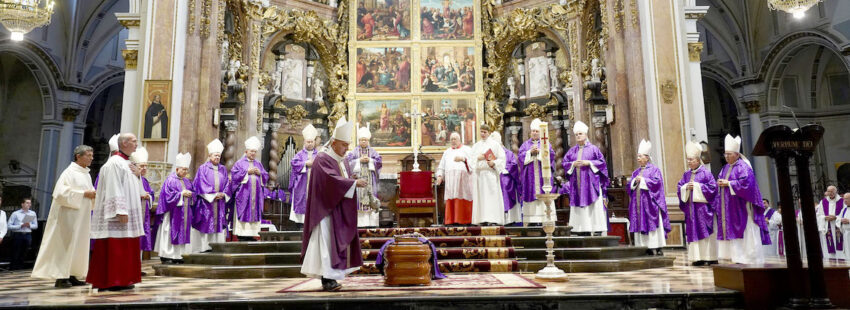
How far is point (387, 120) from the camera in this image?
15648 mm

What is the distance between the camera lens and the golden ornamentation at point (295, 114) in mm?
15797

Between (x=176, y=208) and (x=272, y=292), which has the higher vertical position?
(x=176, y=208)

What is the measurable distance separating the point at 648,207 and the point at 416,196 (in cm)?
400

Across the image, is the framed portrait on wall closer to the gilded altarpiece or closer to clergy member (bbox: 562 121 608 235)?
the gilded altarpiece

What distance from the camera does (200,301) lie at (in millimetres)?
4758

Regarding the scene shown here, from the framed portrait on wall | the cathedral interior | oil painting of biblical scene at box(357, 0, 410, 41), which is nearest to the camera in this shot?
the cathedral interior

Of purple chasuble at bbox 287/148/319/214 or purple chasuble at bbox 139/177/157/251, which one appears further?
purple chasuble at bbox 287/148/319/214

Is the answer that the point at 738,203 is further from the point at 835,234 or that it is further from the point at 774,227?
the point at 774,227

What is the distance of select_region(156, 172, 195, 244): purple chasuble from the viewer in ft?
28.5

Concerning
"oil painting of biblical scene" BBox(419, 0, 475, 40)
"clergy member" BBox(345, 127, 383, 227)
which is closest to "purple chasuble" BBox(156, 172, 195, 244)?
"clergy member" BBox(345, 127, 383, 227)

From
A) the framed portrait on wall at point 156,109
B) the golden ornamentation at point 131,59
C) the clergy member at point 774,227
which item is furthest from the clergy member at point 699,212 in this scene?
the golden ornamentation at point 131,59

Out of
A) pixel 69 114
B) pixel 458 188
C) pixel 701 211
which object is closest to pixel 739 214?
Result: pixel 701 211

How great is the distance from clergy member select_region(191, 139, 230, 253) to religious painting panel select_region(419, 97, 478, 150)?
710 cm

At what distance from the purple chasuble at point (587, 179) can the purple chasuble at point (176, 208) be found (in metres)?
5.96
